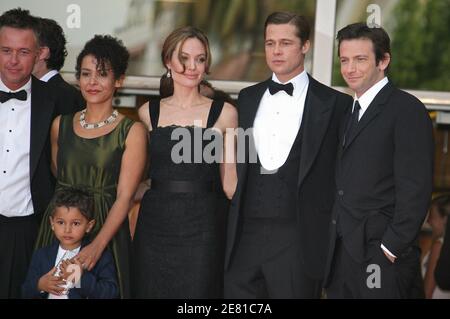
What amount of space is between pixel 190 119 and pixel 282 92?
17.3 inches

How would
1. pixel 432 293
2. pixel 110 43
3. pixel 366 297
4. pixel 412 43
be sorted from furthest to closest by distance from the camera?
pixel 412 43 → pixel 432 293 → pixel 110 43 → pixel 366 297

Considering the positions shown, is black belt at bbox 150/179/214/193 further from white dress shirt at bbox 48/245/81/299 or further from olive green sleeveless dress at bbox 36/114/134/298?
white dress shirt at bbox 48/245/81/299

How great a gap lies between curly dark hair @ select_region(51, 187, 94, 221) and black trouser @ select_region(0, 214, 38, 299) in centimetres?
26

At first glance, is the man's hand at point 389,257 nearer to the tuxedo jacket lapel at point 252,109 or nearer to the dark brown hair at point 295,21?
the tuxedo jacket lapel at point 252,109

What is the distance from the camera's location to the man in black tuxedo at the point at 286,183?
439 cm

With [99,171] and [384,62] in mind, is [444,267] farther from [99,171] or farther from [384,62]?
[99,171]

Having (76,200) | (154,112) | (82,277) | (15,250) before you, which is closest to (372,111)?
(154,112)

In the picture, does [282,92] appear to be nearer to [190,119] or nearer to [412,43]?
[190,119]

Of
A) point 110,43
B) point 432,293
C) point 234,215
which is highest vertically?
point 110,43

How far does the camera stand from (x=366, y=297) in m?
4.27

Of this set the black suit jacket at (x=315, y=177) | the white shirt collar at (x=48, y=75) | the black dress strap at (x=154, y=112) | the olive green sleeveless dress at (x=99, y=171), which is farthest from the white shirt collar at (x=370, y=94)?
the white shirt collar at (x=48, y=75)

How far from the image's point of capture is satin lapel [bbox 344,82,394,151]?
4.27 m

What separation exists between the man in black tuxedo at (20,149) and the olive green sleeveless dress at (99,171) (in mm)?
123
